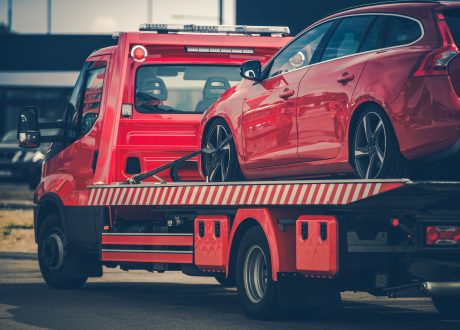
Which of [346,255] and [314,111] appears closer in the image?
[346,255]

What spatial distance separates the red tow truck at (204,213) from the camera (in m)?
9.13

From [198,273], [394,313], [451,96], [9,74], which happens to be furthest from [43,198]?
[9,74]

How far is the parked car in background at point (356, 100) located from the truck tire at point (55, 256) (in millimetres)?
2654

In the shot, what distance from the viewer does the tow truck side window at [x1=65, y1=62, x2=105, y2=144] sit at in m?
13.3

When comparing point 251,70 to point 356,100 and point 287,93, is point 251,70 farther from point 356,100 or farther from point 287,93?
point 356,100

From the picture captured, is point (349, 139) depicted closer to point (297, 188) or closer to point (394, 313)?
point (297, 188)

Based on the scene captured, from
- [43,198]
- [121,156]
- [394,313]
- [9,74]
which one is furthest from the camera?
[9,74]

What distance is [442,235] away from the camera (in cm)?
903

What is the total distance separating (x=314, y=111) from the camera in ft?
32.9

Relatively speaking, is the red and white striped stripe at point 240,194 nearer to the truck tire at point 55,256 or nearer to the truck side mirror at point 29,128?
the truck tire at point 55,256

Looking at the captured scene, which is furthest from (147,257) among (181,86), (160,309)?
(181,86)

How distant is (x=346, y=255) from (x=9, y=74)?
39919mm

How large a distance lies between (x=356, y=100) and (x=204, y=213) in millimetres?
2498

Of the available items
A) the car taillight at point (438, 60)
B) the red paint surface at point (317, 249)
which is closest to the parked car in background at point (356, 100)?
the car taillight at point (438, 60)
